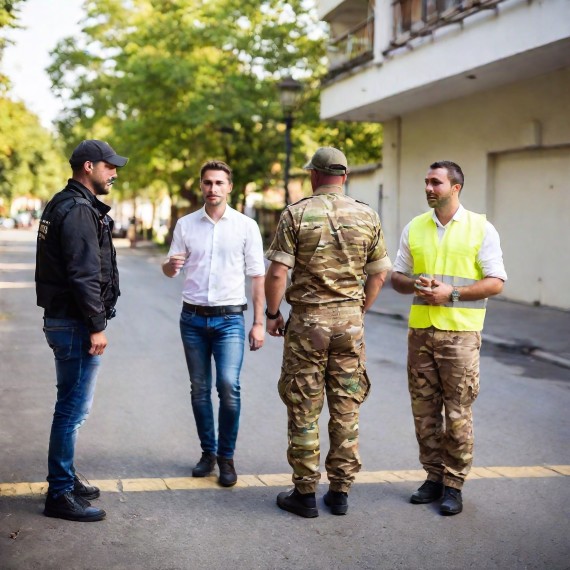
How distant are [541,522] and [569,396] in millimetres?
3889

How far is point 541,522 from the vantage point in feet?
15.7

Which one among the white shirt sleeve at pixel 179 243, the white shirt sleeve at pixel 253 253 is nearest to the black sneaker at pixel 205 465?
the white shirt sleeve at pixel 253 253

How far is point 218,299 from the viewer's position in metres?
5.46

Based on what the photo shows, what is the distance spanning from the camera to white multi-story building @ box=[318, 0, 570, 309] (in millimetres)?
14188

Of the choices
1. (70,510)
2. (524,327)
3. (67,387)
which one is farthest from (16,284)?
(70,510)

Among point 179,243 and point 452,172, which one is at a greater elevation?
point 452,172

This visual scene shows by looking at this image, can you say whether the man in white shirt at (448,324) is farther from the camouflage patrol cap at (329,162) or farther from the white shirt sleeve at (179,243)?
the white shirt sleeve at (179,243)

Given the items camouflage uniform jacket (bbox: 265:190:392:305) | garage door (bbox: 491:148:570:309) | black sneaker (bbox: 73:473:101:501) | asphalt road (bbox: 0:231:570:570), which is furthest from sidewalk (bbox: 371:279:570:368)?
black sneaker (bbox: 73:473:101:501)

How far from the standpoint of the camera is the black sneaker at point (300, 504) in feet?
15.8

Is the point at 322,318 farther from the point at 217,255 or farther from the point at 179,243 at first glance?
the point at 179,243

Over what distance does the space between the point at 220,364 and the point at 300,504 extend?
1.03 metres

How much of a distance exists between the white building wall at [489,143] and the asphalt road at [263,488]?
709 cm

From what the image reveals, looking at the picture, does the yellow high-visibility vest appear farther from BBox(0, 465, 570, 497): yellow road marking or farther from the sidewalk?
the sidewalk

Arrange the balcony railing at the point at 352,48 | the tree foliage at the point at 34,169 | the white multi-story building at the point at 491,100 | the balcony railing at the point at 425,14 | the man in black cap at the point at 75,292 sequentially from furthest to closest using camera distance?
the tree foliage at the point at 34,169, the balcony railing at the point at 352,48, the balcony railing at the point at 425,14, the white multi-story building at the point at 491,100, the man in black cap at the point at 75,292
